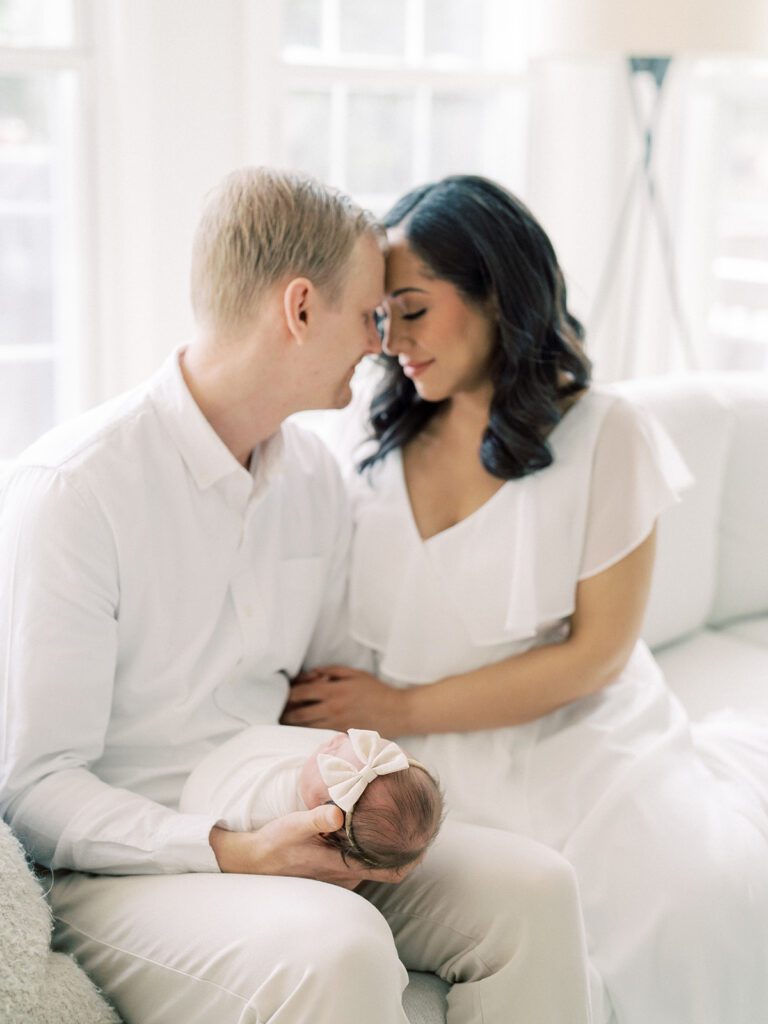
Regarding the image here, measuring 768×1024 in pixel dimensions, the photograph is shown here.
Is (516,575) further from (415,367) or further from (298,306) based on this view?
(298,306)

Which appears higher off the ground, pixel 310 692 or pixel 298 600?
pixel 298 600

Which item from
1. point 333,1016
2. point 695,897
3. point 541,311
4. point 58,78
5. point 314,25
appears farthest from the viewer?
point 314,25

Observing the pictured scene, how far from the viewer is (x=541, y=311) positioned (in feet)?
5.96

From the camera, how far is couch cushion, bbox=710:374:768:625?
2.54 m

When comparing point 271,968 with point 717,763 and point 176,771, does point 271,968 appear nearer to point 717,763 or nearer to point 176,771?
point 176,771

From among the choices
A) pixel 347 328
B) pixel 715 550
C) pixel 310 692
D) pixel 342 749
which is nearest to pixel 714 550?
pixel 715 550

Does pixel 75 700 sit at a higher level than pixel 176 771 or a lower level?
higher

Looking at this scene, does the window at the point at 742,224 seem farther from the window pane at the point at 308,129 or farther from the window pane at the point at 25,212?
the window pane at the point at 25,212

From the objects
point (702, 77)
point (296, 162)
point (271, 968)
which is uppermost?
point (702, 77)

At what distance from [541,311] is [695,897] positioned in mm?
875

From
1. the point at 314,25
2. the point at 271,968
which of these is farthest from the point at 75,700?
the point at 314,25

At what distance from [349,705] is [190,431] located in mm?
496

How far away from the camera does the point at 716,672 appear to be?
2363 mm

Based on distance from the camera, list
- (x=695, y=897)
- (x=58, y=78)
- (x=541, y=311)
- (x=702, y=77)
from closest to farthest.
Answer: (x=695, y=897)
(x=541, y=311)
(x=58, y=78)
(x=702, y=77)
